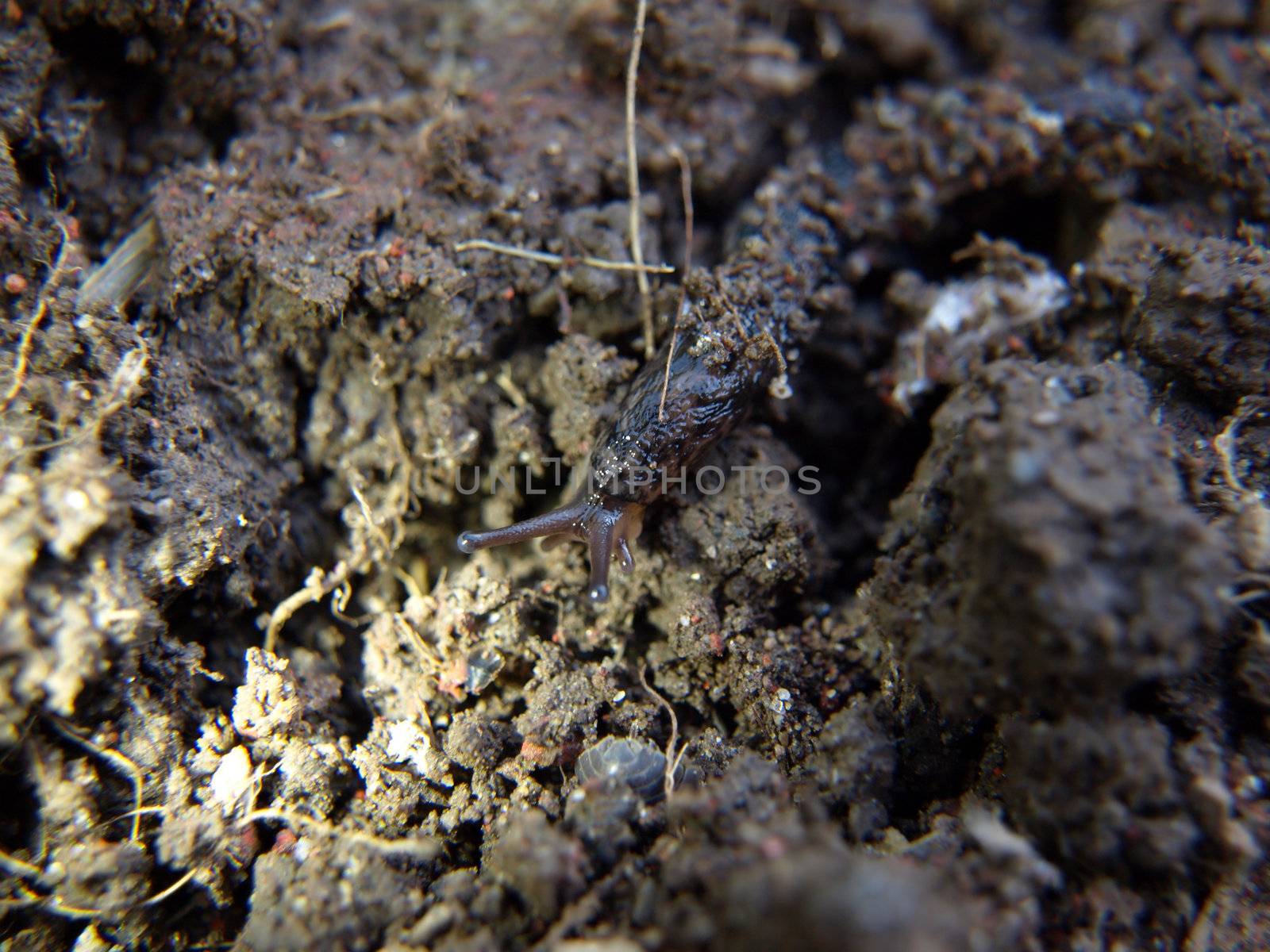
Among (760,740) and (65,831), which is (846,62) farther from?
(65,831)

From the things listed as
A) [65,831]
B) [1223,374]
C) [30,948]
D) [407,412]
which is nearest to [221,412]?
[407,412]

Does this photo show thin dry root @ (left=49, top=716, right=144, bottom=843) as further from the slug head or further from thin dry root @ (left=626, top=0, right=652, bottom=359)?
thin dry root @ (left=626, top=0, right=652, bottom=359)

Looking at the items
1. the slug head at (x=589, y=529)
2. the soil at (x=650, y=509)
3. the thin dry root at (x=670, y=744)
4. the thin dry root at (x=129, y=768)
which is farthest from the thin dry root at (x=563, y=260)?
the thin dry root at (x=129, y=768)

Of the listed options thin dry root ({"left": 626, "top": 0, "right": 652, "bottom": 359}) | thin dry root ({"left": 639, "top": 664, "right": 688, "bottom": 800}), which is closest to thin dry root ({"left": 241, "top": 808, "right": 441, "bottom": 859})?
thin dry root ({"left": 639, "top": 664, "right": 688, "bottom": 800})

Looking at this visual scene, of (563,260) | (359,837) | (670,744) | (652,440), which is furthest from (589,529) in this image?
(359,837)

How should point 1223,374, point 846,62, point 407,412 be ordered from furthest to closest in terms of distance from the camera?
point 846,62 → point 407,412 → point 1223,374

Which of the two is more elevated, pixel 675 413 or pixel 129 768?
pixel 675 413

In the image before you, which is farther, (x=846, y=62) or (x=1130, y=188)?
(x=846, y=62)
